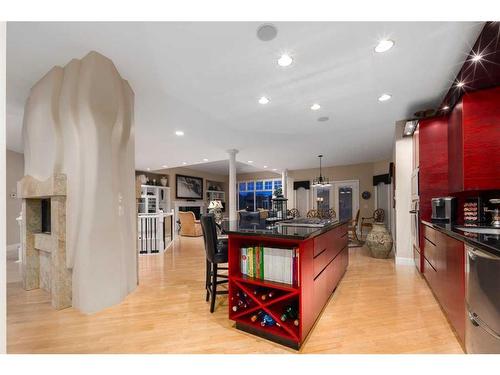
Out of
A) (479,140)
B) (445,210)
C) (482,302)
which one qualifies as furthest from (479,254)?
(445,210)

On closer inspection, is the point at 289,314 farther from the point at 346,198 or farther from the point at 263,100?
the point at 346,198

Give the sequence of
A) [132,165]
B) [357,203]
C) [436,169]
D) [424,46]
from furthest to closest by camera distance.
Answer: [357,203]
[436,169]
[132,165]
[424,46]

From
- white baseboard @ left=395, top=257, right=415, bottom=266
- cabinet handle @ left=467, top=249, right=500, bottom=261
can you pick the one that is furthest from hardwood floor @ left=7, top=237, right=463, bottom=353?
white baseboard @ left=395, top=257, right=415, bottom=266

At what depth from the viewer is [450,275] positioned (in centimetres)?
207

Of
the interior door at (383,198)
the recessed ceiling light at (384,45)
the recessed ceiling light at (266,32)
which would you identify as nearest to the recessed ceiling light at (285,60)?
the recessed ceiling light at (266,32)

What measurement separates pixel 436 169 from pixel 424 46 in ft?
6.18

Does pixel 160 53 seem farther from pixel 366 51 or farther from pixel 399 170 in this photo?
pixel 399 170

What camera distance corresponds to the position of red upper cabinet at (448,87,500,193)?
2383 mm

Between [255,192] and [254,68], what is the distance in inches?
399

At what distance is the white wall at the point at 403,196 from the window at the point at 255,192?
794cm

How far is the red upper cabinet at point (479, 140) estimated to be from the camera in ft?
7.82

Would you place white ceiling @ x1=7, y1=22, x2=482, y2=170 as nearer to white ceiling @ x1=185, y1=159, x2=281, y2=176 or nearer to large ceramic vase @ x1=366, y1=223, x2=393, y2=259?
large ceramic vase @ x1=366, y1=223, x2=393, y2=259

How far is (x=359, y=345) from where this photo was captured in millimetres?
1883
